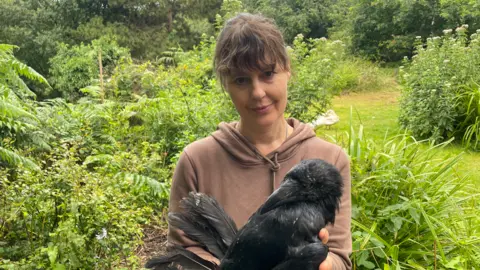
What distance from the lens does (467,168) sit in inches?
290

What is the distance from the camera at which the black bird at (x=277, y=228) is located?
5.07 ft

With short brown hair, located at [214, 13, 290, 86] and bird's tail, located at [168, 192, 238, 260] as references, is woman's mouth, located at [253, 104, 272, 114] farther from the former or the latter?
bird's tail, located at [168, 192, 238, 260]

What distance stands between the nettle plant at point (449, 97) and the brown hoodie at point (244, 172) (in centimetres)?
688

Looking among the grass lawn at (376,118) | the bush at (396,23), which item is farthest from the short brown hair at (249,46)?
the bush at (396,23)

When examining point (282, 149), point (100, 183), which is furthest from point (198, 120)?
point (282, 149)

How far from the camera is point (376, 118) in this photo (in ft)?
38.0

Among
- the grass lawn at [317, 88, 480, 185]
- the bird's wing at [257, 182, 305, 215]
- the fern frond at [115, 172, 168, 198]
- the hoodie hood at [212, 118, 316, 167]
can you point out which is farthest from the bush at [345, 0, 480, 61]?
the bird's wing at [257, 182, 305, 215]

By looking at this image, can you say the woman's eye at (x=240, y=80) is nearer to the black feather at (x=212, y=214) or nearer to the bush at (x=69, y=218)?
the black feather at (x=212, y=214)

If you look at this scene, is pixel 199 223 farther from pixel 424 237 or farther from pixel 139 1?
pixel 139 1

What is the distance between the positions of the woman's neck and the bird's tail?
49 centimetres

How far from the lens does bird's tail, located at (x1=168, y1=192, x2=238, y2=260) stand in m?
1.76

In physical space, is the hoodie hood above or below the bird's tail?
above

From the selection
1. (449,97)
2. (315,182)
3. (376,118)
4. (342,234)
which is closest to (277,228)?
(315,182)

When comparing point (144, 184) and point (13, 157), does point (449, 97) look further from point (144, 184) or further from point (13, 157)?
point (13, 157)
